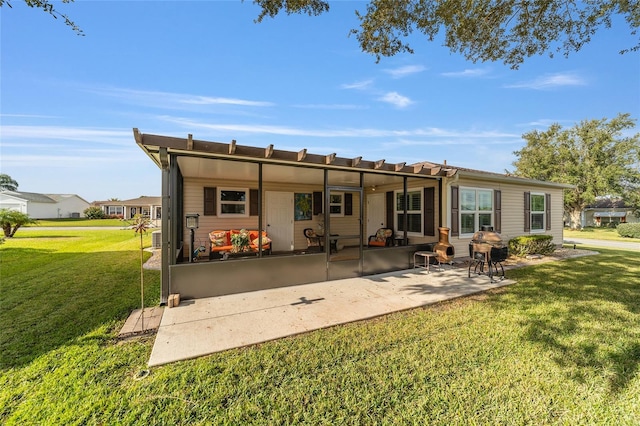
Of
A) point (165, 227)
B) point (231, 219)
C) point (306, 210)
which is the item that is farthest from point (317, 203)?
point (165, 227)

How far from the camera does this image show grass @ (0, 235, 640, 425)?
2061 millimetres

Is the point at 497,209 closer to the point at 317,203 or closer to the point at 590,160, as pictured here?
the point at 317,203

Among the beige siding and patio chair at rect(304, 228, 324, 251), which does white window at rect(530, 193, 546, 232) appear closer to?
the beige siding

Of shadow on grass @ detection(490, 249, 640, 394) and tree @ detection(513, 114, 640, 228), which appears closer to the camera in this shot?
shadow on grass @ detection(490, 249, 640, 394)

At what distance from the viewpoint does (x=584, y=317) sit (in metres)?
3.98

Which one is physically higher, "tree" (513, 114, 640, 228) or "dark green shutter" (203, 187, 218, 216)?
"tree" (513, 114, 640, 228)

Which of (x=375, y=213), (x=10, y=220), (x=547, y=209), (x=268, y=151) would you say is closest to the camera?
(x=268, y=151)

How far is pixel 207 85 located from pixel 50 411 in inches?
339

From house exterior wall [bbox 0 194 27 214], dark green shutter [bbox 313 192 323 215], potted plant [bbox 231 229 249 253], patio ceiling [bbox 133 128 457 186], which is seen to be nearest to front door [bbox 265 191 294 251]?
dark green shutter [bbox 313 192 323 215]

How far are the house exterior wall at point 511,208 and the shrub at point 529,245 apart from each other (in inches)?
12.8

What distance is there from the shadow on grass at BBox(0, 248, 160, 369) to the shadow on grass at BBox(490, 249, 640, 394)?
5.84m

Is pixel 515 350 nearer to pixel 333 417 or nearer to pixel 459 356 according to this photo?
pixel 459 356

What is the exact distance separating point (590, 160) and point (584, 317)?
3026cm

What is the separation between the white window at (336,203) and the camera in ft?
32.0
